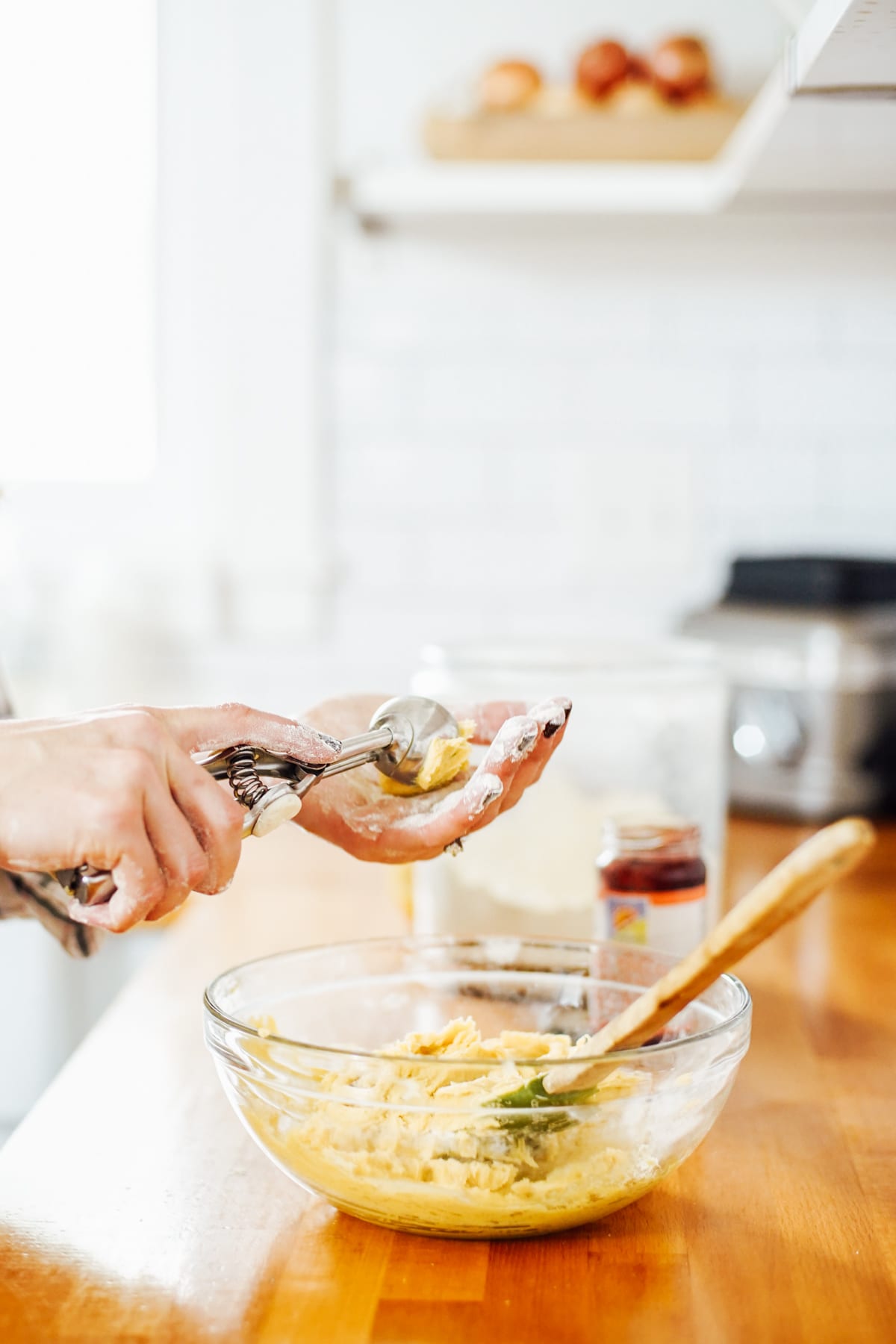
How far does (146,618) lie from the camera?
215cm

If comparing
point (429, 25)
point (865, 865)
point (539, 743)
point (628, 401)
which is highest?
point (429, 25)

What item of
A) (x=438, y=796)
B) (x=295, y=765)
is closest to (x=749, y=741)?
(x=438, y=796)

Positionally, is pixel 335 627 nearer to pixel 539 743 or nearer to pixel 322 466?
pixel 322 466

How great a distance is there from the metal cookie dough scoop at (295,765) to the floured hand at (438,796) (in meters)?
0.02

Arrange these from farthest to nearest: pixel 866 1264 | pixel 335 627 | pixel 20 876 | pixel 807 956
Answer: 1. pixel 335 627
2. pixel 807 956
3. pixel 20 876
4. pixel 866 1264

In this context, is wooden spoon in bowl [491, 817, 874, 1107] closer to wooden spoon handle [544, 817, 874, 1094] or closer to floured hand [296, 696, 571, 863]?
wooden spoon handle [544, 817, 874, 1094]

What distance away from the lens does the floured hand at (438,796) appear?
81 centimetres

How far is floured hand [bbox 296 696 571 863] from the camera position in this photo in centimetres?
81

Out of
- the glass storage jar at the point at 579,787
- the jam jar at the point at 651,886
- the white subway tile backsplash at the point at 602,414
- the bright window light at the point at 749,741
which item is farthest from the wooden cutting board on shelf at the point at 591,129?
the jam jar at the point at 651,886

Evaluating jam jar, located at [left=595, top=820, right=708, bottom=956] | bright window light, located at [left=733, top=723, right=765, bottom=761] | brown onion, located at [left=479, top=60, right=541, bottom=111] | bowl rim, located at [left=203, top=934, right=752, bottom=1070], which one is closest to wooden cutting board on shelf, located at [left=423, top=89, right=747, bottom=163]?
brown onion, located at [left=479, top=60, right=541, bottom=111]

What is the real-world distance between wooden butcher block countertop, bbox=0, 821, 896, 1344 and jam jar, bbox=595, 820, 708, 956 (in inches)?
4.0

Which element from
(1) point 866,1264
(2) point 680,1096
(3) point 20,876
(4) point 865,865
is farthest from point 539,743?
(4) point 865,865

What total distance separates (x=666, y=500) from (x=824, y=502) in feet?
0.77

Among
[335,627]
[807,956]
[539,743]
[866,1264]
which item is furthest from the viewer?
[335,627]
